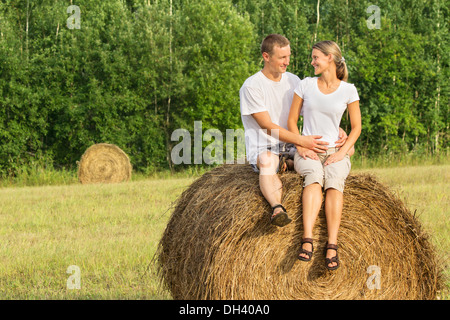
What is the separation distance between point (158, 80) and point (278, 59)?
20818 millimetres

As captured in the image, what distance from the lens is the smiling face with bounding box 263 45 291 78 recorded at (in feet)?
18.9

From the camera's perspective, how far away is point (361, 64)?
26.5m

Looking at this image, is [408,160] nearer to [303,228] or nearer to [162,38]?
[162,38]

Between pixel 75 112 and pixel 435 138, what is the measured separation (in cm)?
1662

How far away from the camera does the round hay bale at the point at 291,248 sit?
5586 millimetres

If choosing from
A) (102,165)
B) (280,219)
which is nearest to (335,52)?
(280,219)

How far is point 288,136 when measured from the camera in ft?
18.7

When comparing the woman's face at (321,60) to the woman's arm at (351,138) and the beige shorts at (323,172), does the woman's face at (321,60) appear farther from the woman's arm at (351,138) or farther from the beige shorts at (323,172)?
the beige shorts at (323,172)

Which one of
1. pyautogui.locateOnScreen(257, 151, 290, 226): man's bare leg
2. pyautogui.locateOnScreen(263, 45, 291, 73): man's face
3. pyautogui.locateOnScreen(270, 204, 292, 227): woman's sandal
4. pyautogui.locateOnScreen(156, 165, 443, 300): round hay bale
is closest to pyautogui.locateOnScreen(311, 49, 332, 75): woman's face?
pyautogui.locateOnScreen(263, 45, 291, 73): man's face

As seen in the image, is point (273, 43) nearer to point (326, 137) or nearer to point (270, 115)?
point (270, 115)

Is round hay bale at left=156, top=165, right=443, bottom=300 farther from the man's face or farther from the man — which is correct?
the man's face

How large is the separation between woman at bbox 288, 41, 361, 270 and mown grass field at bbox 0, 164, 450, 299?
925mm

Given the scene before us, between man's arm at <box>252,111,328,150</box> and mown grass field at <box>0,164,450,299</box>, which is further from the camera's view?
mown grass field at <box>0,164,450,299</box>

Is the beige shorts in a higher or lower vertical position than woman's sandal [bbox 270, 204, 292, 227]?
higher
